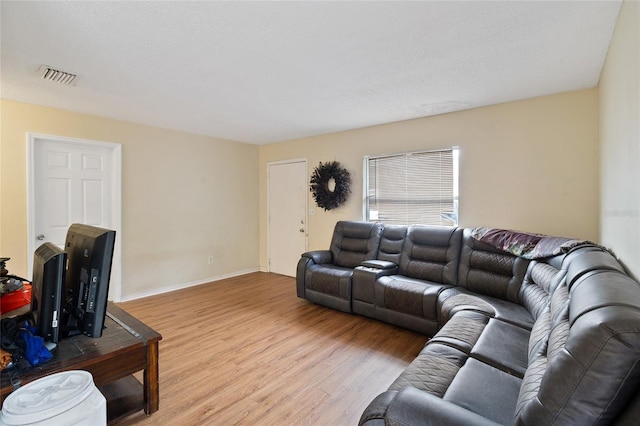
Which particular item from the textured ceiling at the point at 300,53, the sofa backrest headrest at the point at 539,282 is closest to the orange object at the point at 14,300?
the textured ceiling at the point at 300,53

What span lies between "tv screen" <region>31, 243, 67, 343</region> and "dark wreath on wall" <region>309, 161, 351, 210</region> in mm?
3384

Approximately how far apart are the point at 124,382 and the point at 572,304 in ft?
8.06

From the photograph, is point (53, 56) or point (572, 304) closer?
point (572, 304)

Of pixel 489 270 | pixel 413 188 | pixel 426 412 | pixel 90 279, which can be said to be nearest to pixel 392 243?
pixel 413 188

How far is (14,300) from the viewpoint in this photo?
1810mm

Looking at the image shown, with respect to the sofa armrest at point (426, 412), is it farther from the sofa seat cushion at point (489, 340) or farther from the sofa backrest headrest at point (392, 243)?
the sofa backrest headrest at point (392, 243)

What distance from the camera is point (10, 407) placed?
1.10 m

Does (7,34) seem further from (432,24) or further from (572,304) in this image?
A: (572,304)

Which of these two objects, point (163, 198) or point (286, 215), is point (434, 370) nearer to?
point (286, 215)

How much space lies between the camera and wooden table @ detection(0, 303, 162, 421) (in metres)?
1.35

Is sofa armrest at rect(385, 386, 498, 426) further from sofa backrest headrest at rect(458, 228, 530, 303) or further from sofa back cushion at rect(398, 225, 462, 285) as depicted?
sofa back cushion at rect(398, 225, 462, 285)

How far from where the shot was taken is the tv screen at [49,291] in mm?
1294

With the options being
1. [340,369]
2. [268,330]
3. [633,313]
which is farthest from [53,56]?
[633,313]

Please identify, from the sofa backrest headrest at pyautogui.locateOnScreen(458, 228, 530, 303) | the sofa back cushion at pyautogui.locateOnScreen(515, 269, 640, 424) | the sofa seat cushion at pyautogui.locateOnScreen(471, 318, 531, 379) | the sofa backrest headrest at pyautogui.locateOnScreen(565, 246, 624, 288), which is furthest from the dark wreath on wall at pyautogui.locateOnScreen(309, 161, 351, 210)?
the sofa back cushion at pyautogui.locateOnScreen(515, 269, 640, 424)
